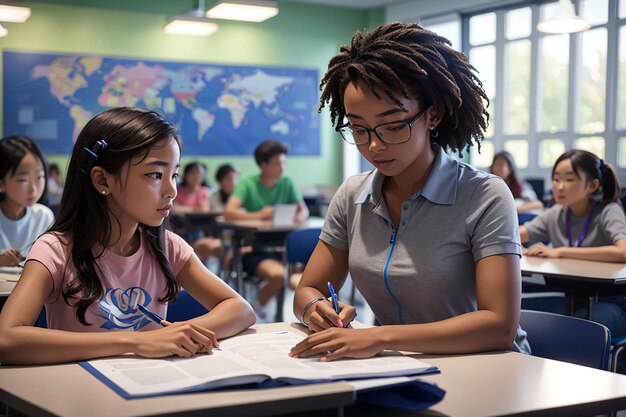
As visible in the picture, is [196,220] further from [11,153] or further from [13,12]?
[11,153]

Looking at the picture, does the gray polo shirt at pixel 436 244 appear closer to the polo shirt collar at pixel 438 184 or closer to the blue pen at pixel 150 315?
the polo shirt collar at pixel 438 184

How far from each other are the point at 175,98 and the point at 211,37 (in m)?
1.02

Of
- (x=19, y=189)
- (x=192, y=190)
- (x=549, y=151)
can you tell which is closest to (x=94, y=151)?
(x=19, y=189)

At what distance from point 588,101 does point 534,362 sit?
7.57 meters

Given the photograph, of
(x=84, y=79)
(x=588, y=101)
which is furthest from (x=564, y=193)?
(x=84, y=79)

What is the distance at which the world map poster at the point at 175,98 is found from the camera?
8.95 metres

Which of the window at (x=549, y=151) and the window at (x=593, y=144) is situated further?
the window at (x=549, y=151)

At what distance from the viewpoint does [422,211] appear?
69.1 inches

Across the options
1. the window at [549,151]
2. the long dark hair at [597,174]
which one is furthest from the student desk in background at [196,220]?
the window at [549,151]

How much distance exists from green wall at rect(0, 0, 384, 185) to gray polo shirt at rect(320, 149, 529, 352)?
8016 millimetres

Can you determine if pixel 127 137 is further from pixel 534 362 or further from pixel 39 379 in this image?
pixel 534 362

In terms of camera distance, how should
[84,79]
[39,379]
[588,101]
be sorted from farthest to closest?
[84,79], [588,101], [39,379]

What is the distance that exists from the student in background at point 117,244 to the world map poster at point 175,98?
688 centimetres

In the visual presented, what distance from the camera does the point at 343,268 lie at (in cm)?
193
